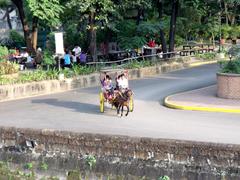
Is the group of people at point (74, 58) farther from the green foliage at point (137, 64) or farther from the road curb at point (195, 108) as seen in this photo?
the road curb at point (195, 108)

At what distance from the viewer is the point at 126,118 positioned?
17.6 metres

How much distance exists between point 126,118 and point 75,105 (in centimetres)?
343

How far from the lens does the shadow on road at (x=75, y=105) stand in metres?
19.3

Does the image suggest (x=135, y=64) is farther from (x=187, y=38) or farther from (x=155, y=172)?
(x=187, y=38)

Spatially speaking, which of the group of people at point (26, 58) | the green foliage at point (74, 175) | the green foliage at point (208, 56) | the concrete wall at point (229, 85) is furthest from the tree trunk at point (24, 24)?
the green foliage at point (74, 175)

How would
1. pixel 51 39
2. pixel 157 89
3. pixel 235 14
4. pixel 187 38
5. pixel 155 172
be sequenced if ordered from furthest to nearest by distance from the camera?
1. pixel 235 14
2. pixel 187 38
3. pixel 51 39
4. pixel 157 89
5. pixel 155 172

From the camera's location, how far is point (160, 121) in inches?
669

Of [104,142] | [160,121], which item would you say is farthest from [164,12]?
[104,142]

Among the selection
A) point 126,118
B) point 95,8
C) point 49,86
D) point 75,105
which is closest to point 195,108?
point 126,118

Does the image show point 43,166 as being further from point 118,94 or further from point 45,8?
point 45,8

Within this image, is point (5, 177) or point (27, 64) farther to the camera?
point (27, 64)

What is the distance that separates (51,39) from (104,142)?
73.5 ft

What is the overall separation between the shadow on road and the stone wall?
4.53 m

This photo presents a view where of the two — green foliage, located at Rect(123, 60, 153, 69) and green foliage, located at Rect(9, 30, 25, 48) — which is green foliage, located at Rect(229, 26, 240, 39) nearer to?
green foliage, located at Rect(9, 30, 25, 48)
